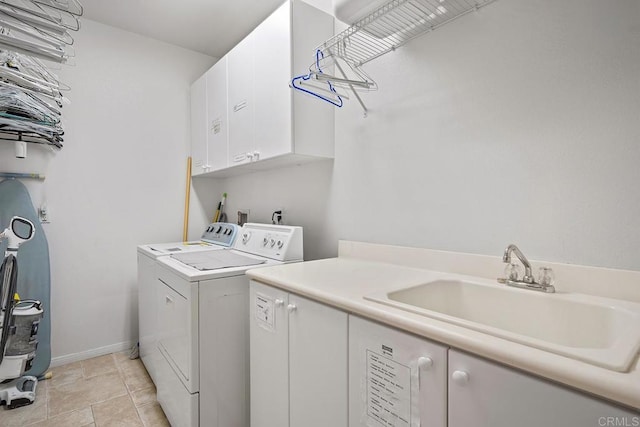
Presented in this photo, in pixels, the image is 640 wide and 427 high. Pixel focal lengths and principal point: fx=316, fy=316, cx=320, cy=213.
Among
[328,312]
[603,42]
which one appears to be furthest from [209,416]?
[603,42]

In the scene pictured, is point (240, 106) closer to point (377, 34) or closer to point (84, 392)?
point (377, 34)

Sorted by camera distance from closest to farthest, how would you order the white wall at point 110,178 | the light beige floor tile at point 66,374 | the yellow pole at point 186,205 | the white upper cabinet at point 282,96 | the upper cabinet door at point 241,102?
the white upper cabinet at point 282,96
the upper cabinet door at point 241,102
the light beige floor tile at point 66,374
the white wall at point 110,178
the yellow pole at point 186,205

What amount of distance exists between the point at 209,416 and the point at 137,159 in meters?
2.29

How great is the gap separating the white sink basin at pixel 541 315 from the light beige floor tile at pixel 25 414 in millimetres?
2270

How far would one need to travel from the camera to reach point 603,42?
104 cm

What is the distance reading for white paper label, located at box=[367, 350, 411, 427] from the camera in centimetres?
85

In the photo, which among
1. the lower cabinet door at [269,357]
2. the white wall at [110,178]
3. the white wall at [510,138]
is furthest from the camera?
the white wall at [110,178]

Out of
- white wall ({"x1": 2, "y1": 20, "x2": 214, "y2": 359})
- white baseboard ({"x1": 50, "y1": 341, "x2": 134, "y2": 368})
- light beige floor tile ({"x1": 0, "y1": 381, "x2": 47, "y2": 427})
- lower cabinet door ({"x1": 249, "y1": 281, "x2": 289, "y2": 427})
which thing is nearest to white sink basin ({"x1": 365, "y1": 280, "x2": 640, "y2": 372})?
lower cabinet door ({"x1": 249, "y1": 281, "x2": 289, "y2": 427})

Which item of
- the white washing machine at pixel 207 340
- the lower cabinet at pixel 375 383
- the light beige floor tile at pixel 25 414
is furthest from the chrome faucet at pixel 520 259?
the light beige floor tile at pixel 25 414

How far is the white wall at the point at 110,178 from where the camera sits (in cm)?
255

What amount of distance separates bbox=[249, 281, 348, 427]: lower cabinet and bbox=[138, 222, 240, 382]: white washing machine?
98cm

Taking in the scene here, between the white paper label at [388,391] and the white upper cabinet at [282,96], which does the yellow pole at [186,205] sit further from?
the white paper label at [388,391]

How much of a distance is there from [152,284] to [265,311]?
1186mm

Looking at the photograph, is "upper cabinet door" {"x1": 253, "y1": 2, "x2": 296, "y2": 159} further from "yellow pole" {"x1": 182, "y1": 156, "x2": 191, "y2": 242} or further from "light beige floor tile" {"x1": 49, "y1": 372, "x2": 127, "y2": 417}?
"light beige floor tile" {"x1": 49, "y1": 372, "x2": 127, "y2": 417}
